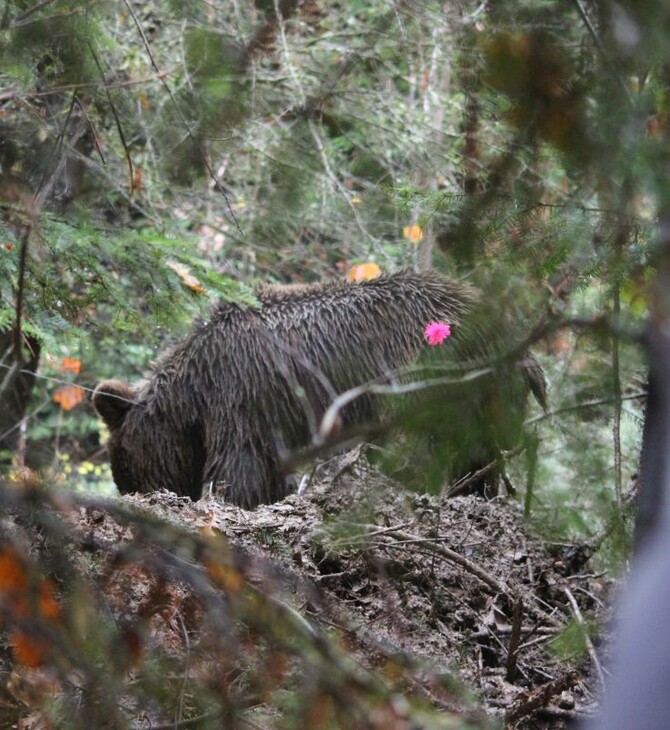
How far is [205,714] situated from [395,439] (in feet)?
2.98

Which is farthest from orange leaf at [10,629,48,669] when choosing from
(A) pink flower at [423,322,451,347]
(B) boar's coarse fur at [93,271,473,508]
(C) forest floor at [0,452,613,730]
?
(B) boar's coarse fur at [93,271,473,508]

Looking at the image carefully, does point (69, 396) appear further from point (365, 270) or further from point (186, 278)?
point (186, 278)

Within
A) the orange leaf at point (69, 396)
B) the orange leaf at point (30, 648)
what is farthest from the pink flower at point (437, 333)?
the orange leaf at point (69, 396)

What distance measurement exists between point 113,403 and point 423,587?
12.8 ft

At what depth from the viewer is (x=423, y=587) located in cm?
462

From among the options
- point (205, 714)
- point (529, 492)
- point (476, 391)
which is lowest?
point (205, 714)

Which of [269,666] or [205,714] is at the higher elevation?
[269,666]

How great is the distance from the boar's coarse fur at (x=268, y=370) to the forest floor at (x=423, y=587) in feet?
5.22

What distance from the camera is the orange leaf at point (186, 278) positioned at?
5735 millimetres

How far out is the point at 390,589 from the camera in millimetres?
4043

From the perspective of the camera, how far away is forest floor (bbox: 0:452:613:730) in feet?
10.6

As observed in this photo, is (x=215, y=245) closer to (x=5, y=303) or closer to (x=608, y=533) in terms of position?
(x=5, y=303)

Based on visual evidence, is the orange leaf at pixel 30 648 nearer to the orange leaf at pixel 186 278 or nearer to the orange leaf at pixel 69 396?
the orange leaf at pixel 186 278

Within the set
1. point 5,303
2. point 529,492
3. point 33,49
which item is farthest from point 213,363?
point 529,492
